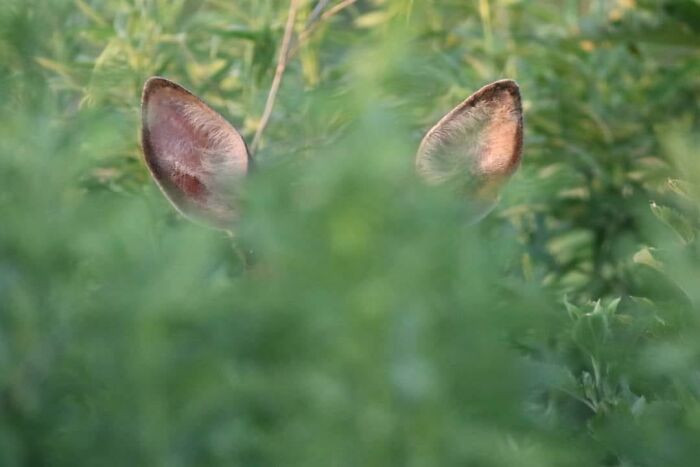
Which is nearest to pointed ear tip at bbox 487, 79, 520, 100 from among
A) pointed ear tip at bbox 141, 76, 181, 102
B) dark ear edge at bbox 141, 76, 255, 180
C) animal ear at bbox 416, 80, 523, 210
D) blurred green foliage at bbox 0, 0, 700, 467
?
animal ear at bbox 416, 80, 523, 210

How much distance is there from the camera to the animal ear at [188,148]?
3.53m

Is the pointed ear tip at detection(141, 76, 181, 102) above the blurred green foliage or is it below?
below

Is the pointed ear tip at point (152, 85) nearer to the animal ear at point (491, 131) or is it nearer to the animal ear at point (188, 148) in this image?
the animal ear at point (188, 148)

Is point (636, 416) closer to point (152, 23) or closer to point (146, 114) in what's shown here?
point (146, 114)

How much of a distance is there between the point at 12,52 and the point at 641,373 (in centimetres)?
151

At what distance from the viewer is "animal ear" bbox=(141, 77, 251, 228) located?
3.53 metres

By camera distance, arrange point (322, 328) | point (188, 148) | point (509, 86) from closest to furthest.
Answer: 1. point (322, 328)
2. point (509, 86)
3. point (188, 148)

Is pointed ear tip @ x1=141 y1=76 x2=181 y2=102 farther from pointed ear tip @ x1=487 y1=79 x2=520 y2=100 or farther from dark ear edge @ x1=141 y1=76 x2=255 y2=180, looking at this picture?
pointed ear tip @ x1=487 y1=79 x2=520 y2=100

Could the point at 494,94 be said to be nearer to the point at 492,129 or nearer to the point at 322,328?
the point at 492,129

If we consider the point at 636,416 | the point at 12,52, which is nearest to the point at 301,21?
the point at 12,52

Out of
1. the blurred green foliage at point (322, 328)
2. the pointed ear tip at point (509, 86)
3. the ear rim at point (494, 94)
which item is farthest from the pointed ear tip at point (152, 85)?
the blurred green foliage at point (322, 328)

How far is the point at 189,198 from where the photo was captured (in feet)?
13.0

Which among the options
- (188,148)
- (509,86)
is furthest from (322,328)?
(188,148)

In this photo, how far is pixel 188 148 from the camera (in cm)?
378
